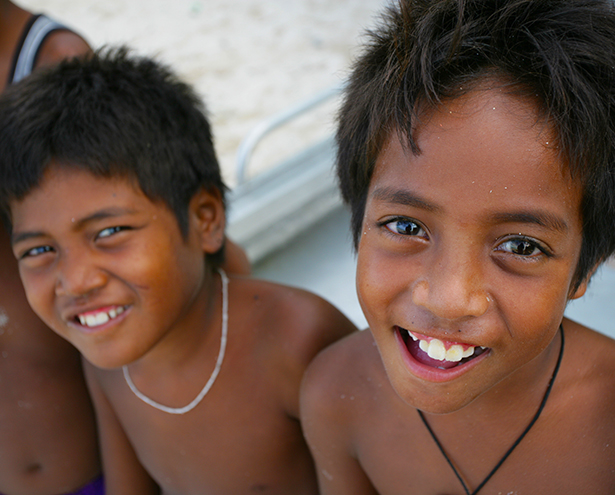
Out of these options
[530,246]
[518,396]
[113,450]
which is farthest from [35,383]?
[530,246]

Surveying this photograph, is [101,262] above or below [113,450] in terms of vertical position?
above

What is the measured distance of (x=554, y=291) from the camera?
2.99ft

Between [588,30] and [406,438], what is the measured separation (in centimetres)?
83

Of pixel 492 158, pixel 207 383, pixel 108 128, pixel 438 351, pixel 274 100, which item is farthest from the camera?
pixel 274 100

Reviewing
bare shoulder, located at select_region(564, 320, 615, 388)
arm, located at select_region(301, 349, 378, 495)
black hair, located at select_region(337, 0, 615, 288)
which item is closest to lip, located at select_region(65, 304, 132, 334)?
arm, located at select_region(301, 349, 378, 495)

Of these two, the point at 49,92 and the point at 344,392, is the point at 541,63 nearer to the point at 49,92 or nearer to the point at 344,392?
the point at 344,392

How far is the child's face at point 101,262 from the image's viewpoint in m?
1.30

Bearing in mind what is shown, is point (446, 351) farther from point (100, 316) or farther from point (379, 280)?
point (100, 316)

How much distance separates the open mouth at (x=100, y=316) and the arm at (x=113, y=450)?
1.18ft

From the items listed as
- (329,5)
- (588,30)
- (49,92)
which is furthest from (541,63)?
(329,5)

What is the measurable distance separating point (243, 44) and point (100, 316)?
492cm

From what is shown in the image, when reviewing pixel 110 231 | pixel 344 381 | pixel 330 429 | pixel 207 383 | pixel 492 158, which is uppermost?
pixel 492 158

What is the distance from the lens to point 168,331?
1458 mm

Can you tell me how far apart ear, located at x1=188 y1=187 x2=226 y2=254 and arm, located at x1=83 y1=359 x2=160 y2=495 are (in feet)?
1.72
